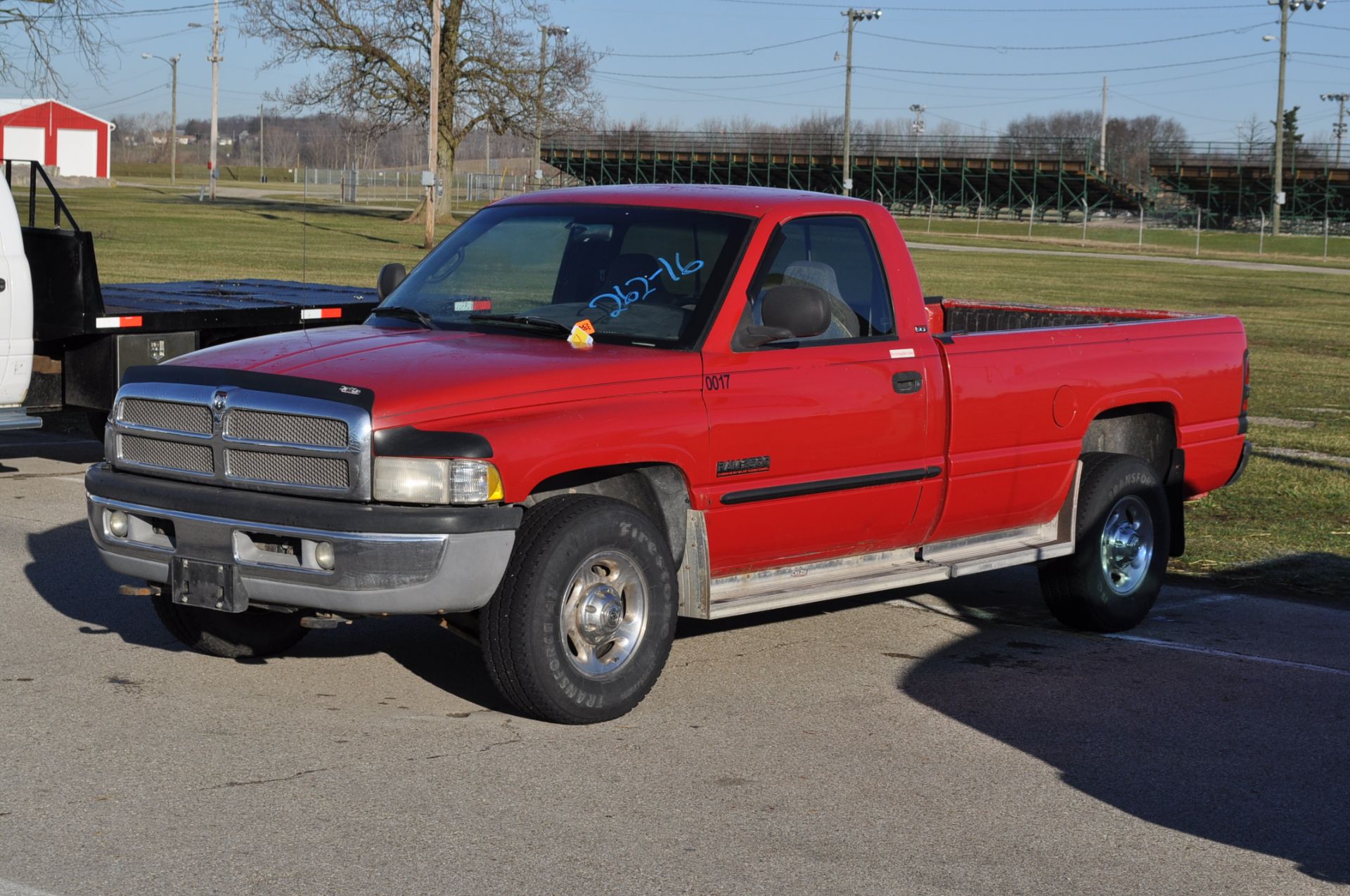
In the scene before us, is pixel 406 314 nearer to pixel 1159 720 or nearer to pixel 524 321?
pixel 524 321

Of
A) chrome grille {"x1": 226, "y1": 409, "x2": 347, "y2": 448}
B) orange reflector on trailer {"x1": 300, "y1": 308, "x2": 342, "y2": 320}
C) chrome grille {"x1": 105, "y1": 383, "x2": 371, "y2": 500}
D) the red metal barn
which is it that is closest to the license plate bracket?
chrome grille {"x1": 105, "y1": 383, "x2": 371, "y2": 500}

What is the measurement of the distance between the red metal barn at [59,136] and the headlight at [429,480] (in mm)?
105215

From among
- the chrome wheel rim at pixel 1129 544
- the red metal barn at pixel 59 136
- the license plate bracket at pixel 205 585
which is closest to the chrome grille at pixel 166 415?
the license plate bracket at pixel 205 585

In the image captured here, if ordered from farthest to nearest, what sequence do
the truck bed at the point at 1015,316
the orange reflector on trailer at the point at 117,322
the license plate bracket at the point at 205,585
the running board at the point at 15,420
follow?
the orange reflector on trailer at the point at 117,322
the running board at the point at 15,420
the truck bed at the point at 1015,316
the license plate bracket at the point at 205,585

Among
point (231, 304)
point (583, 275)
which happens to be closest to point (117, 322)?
point (231, 304)

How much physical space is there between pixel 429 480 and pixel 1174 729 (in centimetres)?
297

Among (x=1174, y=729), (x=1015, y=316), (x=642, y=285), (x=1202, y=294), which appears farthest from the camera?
(x=1202, y=294)

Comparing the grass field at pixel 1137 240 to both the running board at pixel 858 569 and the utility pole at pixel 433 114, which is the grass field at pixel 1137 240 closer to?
the utility pole at pixel 433 114

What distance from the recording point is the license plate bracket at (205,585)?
5832 mm

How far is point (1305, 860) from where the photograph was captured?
5035mm

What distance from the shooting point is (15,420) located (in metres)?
10.6

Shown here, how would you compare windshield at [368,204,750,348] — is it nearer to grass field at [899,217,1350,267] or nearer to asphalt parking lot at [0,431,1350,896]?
asphalt parking lot at [0,431,1350,896]

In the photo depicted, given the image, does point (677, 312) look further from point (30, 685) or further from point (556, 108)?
point (556, 108)

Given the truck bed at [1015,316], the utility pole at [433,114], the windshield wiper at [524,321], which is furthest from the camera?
the utility pole at [433,114]
